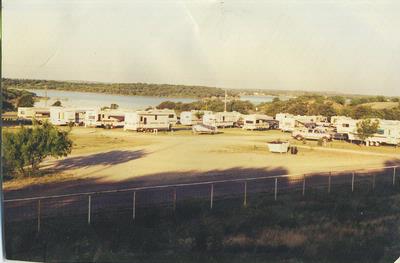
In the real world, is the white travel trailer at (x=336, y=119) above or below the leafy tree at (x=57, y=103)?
below

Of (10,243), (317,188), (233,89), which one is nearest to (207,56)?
(233,89)

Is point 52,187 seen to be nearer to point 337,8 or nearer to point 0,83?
point 0,83

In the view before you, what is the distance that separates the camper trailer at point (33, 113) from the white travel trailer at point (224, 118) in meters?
1.85

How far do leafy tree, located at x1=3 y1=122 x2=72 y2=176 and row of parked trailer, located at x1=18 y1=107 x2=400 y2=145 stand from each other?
0.48 ft

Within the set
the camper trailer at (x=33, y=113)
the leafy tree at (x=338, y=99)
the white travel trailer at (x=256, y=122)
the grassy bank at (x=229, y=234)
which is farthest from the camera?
the white travel trailer at (x=256, y=122)

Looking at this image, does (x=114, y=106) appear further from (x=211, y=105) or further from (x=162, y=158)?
(x=211, y=105)

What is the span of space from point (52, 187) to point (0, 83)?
1271 mm

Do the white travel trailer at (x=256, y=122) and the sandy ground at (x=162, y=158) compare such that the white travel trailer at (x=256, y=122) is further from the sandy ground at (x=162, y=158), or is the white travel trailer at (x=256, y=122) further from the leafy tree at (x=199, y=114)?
the leafy tree at (x=199, y=114)

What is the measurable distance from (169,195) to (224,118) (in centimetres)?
117

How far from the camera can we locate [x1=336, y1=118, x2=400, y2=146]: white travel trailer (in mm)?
6004

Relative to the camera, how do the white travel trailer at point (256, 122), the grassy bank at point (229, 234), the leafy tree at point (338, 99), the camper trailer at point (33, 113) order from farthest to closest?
the white travel trailer at point (256, 122) → the leafy tree at point (338, 99) → the camper trailer at point (33, 113) → the grassy bank at point (229, 234)

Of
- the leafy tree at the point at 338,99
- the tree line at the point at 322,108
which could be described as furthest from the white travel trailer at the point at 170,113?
the leafy tree at the point at 338,99

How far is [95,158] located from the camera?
585 centimetres

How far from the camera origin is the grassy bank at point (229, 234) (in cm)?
566
